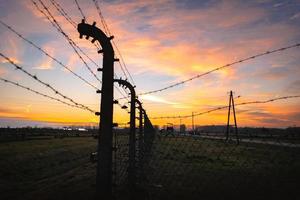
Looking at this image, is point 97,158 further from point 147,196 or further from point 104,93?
point 147,196

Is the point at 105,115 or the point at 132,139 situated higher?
the point at 105,115

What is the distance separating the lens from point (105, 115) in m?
5.30

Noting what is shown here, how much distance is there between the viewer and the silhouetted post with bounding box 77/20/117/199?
520 centimetres

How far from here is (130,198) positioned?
314 inches

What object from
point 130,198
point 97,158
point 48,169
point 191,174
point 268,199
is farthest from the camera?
point 48,169

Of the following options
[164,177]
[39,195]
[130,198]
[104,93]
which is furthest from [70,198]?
[104,93]

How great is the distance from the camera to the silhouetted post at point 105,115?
520cm

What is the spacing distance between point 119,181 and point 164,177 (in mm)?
2086

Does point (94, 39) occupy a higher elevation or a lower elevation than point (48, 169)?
higher

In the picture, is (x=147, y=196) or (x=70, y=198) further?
(x=70, y=198)

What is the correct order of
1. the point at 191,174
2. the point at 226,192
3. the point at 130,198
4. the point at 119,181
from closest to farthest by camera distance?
1. the point at 130,198
2. the point at 226,192
3. the point at 119,181
4. the point at 191,174

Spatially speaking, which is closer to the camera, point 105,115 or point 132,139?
point 105,115

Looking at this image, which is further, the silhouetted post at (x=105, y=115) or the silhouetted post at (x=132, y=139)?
the silhouetted post at (x=132, y=139)

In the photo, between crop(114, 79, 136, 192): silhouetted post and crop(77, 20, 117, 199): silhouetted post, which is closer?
crop(77, 20, 117, 199): silhouetted post
